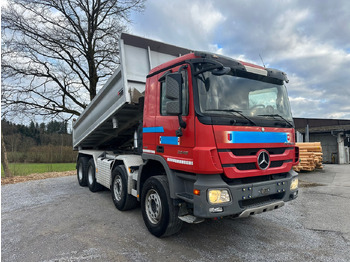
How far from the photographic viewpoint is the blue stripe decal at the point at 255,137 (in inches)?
120

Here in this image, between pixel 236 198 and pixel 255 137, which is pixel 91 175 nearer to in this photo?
pixel 236 198

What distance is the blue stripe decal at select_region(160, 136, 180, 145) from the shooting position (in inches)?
133

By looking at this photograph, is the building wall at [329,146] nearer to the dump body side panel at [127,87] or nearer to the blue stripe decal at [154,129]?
the dump body side panel at [127,87]

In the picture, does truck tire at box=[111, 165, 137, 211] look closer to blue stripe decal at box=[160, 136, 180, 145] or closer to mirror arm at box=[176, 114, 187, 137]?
blue stripe decal at box=[160, 136, 180, 145]

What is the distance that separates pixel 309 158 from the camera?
1144cm

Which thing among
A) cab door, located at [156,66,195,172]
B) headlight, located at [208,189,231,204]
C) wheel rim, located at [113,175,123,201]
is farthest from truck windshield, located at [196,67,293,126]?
wheel rim, located at [113,175,123,201]

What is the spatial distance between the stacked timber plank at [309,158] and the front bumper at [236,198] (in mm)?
9264

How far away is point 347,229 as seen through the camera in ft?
13.4

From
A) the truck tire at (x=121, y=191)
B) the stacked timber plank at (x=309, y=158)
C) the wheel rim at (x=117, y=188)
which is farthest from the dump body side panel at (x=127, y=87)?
the stacked timber plank at (x=309, y=158)

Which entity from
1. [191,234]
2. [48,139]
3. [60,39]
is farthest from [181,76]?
[48,139]

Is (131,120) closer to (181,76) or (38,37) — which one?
(181,76)

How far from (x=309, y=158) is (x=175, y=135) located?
34.3ft

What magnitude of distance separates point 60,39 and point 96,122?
11083 millimetres

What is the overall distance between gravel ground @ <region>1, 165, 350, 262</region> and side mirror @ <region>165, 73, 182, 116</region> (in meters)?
1.97
